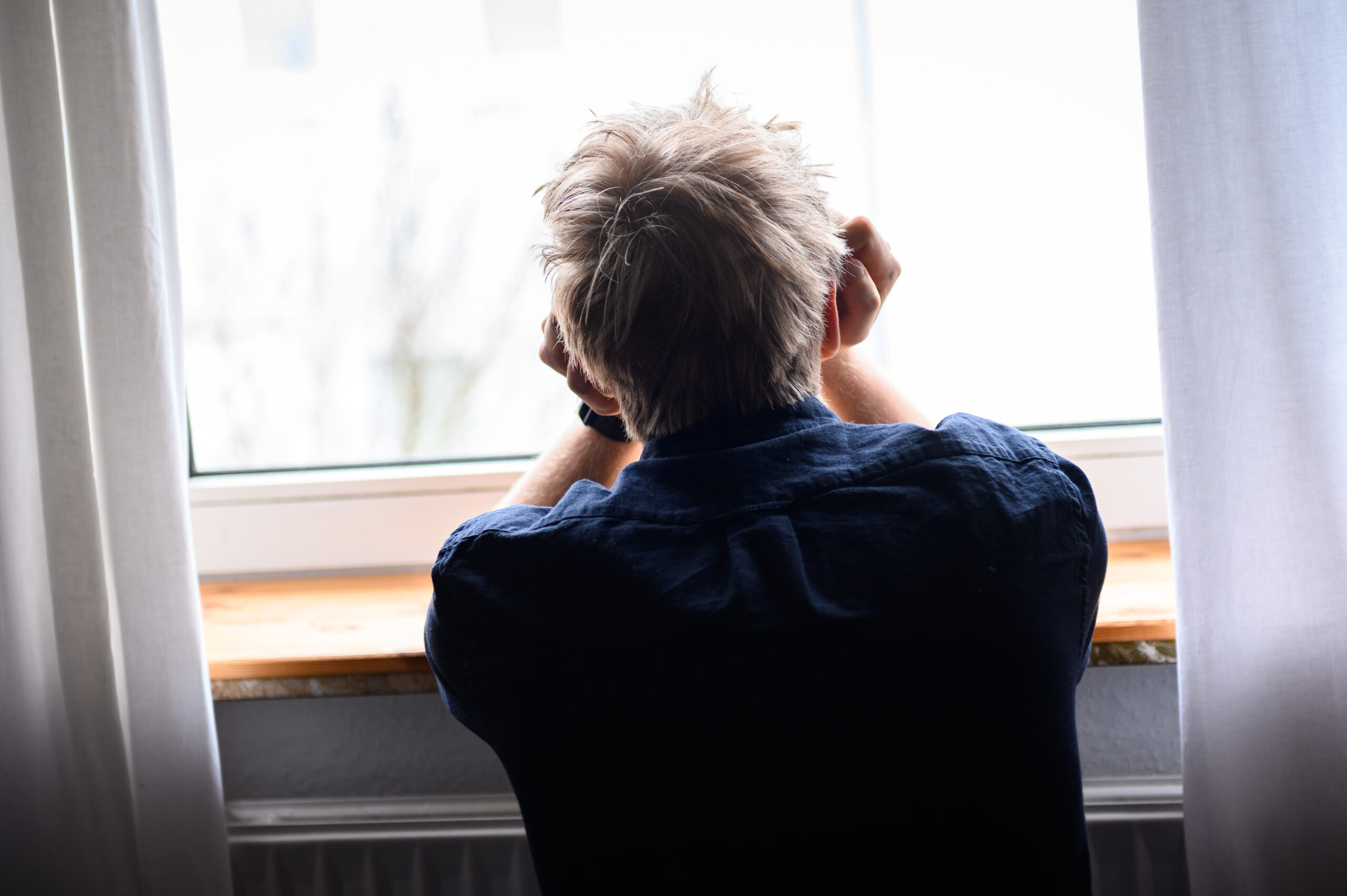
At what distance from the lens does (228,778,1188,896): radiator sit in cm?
103

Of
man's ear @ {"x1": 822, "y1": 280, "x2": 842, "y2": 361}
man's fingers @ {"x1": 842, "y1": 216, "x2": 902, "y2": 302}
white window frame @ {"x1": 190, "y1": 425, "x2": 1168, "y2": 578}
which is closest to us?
man's ear @ {"x1": 822, "y1": 280, "x2": 842, "y2": 361}

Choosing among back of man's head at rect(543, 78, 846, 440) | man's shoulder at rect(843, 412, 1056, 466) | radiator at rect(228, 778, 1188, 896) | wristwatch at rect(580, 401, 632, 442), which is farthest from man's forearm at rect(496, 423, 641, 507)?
radiator at rect(228, 778, 1188, 896)

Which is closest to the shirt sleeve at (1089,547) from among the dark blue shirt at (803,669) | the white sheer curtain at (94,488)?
the dark blue shirt at (803,669)

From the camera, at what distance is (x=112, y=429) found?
0.87m

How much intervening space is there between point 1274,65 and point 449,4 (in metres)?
0.91

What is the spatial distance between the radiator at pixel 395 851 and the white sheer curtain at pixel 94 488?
0.14 m

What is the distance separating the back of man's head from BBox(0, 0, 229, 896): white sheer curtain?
478 mm

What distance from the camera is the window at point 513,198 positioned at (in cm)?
110

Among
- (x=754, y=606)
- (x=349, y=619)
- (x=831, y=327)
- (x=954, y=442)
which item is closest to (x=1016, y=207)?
(x=831, y=327)

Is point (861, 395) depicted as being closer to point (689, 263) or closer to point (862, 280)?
point (862, 280)

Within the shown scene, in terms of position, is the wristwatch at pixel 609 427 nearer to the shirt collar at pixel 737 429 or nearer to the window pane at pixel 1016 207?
the shirt collar at pixel 737 429

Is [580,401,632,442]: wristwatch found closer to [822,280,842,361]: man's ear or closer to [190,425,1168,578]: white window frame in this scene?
[822,280,842,361]: man's ear

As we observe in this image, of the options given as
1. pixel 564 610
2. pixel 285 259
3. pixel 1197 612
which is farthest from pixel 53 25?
pixel 1197 612

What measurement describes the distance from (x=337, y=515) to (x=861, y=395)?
2.45ft
